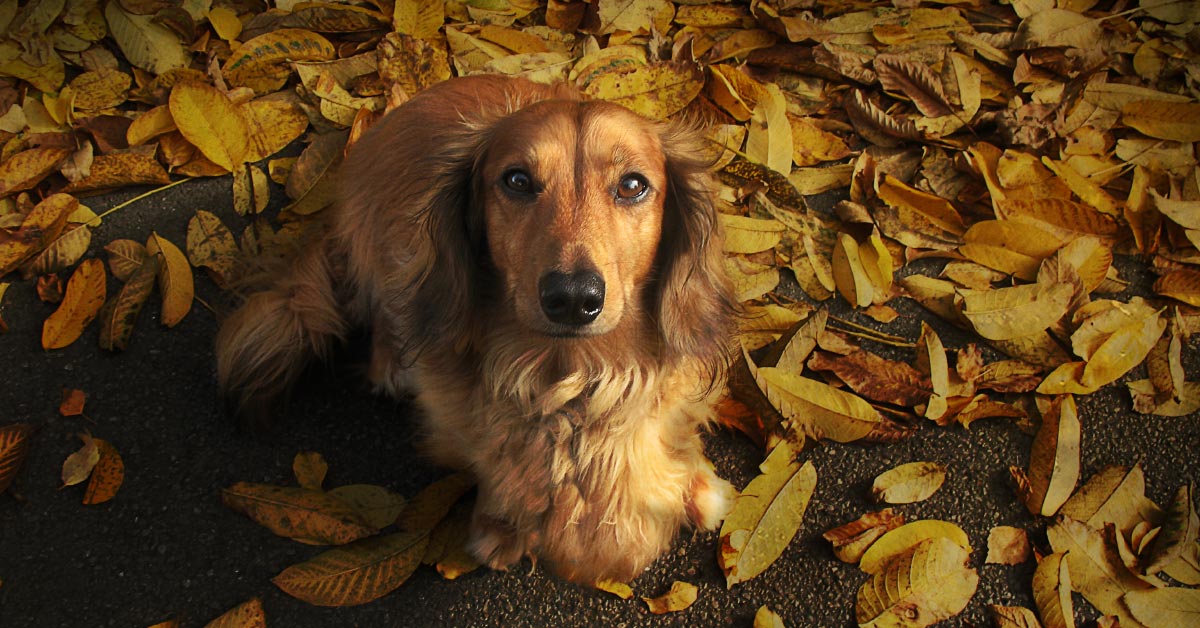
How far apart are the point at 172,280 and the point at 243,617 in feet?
3.93

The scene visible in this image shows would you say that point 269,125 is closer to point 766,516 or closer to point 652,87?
point 652,87

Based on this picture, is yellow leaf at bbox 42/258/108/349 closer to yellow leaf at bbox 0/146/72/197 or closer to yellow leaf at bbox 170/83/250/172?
yellow leaf at bbox 0/146/72/197

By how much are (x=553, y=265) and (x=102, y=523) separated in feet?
5.20

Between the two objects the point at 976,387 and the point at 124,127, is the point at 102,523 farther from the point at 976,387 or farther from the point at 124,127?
the point at 976,387

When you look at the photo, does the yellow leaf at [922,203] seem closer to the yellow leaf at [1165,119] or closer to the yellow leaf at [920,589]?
the yellow leaf at [1165,119]

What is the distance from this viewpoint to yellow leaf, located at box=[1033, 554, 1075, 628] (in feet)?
6.99

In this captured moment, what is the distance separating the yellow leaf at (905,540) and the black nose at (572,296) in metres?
1.15

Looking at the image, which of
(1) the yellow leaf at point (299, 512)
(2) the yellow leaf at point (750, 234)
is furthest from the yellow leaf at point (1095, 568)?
(1) the yellow leaf at point (299, 512)

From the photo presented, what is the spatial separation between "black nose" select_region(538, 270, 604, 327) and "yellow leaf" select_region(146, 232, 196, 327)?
1.61 metres

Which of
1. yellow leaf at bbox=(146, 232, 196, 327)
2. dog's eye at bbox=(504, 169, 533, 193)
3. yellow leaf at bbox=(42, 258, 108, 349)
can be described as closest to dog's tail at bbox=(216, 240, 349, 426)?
yellow leaf at bbox=(146, 232, 196, 327)

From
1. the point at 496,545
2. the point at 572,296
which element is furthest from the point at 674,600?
the point at 572,296

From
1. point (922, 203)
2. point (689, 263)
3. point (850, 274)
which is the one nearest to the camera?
point (689, 263)

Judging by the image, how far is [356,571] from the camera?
2.19 meters

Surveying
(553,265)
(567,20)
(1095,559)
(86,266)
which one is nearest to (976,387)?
(1095,559)
